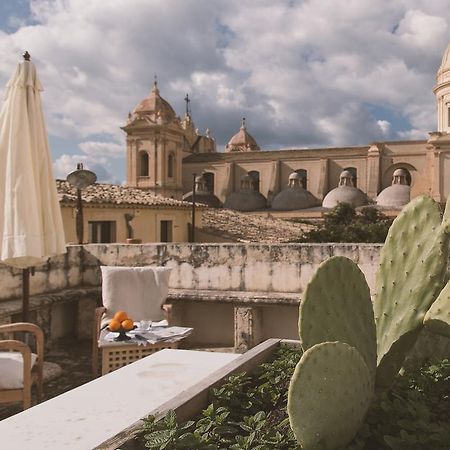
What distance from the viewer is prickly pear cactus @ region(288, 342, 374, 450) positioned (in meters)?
1.82

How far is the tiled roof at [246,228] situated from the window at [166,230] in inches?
85.8

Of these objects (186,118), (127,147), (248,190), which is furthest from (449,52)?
(186,118)

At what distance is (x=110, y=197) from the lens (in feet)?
59.1

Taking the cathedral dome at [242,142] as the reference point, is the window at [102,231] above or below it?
below

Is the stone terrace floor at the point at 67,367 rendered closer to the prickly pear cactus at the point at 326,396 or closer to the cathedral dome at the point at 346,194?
the prickly pear cactus at the point at 326,396

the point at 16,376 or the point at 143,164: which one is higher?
the point at 143,164

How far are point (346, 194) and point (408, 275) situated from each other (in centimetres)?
3686

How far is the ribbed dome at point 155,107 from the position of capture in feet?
140

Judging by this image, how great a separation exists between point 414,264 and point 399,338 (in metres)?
0.35

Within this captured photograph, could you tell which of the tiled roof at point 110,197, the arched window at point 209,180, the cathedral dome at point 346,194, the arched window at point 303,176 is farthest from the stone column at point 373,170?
the tiled roof at point 110,197

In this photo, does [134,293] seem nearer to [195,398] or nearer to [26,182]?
[26,182]

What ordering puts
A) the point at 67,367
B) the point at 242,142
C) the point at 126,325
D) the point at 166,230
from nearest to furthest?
1. the point at 126,325
2. the point at 67,367
3. the point at 166,230
4. the point at 242,142

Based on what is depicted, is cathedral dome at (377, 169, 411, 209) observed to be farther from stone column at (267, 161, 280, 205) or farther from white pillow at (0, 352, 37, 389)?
white pillow at (0, 352, 37, 389)

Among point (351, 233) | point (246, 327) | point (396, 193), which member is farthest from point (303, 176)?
point (246, 327)
